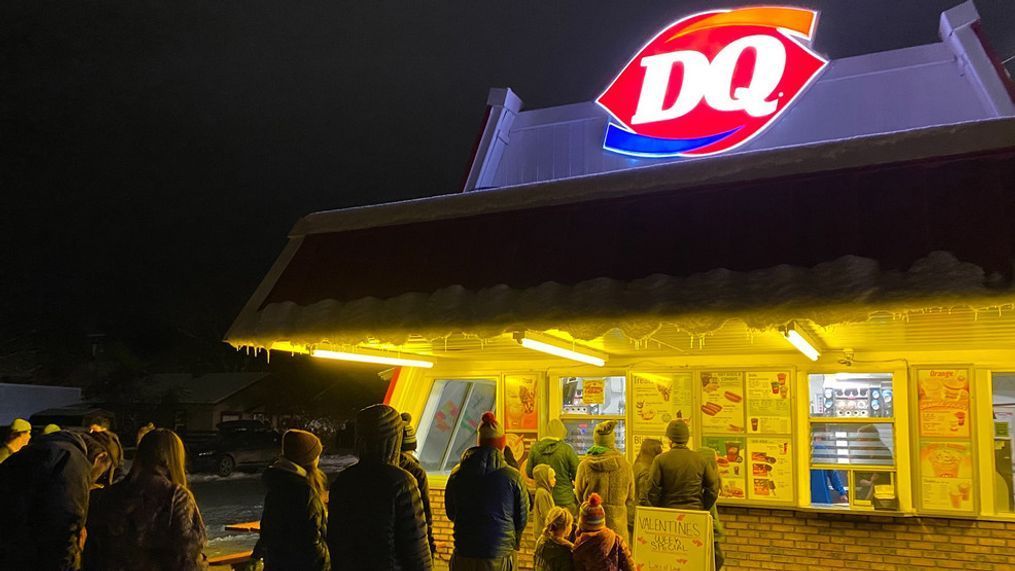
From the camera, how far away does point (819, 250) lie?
507 cm

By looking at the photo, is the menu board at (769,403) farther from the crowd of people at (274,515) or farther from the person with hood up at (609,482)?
the crowd of people at (274,515)

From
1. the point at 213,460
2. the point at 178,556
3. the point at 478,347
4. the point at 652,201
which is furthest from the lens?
the point at 213,460

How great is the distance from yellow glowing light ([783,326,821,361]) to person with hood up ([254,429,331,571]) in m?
3.68

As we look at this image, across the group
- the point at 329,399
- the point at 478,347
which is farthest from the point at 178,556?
the point at 329,399

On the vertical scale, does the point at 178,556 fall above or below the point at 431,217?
below

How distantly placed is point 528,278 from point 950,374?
5326mm

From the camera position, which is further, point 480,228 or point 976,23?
point 976,23

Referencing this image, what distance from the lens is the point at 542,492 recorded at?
838 cm

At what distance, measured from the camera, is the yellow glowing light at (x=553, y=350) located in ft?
22.9

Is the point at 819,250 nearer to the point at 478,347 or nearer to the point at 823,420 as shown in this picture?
the point at 823,420

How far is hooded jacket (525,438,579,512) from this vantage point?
8.59 metres

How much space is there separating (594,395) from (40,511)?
6.92 meters

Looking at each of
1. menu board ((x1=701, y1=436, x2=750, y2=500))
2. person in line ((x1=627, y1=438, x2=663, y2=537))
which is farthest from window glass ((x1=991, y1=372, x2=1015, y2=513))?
person in line ((x1=627, y1=438, x2=663, y2=537))

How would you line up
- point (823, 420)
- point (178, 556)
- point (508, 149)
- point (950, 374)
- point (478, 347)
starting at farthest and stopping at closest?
point (508, 149), point (478, 347), point (823, 420), point (950, 374), point (178, 556)
